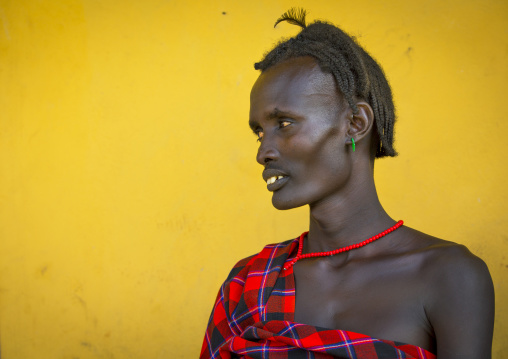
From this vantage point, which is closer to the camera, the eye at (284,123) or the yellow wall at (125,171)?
the eye at (284,123)

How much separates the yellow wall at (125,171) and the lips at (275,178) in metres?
1.17

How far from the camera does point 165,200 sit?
9.84ft

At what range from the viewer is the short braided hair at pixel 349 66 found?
70.8 inches

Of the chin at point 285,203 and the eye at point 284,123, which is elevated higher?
the eye at point 284,123

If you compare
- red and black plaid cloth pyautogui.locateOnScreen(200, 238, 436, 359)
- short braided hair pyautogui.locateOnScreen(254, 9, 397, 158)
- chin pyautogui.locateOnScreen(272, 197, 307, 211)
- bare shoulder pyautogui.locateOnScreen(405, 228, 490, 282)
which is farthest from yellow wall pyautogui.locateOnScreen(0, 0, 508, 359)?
bare shoulder pyautogui.locateOnScreen(405, 228, 490, 282)

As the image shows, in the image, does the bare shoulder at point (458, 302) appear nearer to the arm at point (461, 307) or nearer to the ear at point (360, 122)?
the arm at point (461, 307)

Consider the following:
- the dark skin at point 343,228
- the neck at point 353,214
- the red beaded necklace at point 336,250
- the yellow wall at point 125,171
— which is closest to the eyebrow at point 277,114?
the dark skin at point 343,228

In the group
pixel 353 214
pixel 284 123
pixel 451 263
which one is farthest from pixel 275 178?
pixel 451 263

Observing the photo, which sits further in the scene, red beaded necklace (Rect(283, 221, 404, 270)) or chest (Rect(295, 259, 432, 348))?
red beaded necklace (Rect(283, 221, 404, 270))

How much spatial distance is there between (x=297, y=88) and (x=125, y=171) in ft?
4.84

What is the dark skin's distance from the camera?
1571 mm

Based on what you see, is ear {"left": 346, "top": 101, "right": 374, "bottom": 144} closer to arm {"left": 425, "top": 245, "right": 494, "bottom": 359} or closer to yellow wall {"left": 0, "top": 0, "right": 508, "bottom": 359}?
arm {"left": 425, "top": 245, "right": 494, "bottom": 359}

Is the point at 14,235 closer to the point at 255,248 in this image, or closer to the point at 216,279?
the point at 216,279

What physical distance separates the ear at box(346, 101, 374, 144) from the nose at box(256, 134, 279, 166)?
23cm
